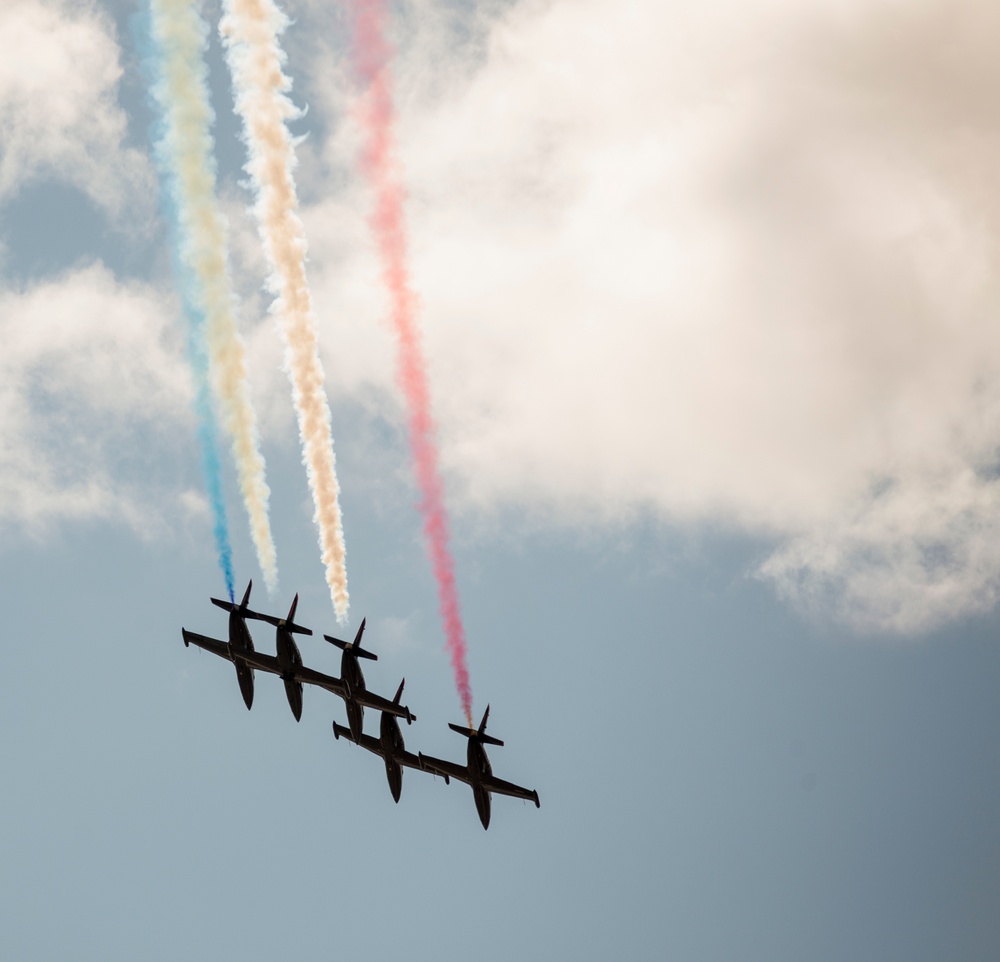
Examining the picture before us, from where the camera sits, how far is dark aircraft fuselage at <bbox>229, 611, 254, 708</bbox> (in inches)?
2398

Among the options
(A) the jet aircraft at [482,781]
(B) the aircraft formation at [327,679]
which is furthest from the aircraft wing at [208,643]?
(A) the jet aircraft at [482,781]

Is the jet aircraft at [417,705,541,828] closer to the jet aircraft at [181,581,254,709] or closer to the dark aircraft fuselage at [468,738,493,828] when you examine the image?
the dark aircraft fuselage at [468,738,493,828]

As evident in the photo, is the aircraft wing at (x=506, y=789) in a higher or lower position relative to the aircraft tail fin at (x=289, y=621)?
lower

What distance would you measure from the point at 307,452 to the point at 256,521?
286 cm

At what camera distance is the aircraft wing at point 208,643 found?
6344 cm

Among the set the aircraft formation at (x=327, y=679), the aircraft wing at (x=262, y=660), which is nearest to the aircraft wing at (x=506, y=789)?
the aircraft formation at (x=327, y=679)

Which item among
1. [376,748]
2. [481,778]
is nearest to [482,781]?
[481,778]

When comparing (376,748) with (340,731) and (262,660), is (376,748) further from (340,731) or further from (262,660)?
(262,660)

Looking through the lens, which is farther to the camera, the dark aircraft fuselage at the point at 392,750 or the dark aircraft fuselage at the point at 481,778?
the dark aircraft fuselage at the point at 392,750

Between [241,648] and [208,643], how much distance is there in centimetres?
265

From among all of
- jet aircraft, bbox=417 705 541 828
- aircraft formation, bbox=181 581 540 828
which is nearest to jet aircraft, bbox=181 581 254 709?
aircraft formation, bbox=181 581 540 828

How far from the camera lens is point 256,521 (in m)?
52.5

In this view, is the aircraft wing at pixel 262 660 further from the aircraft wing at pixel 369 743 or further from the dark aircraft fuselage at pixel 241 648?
the aircraft wing at pixel 369 743

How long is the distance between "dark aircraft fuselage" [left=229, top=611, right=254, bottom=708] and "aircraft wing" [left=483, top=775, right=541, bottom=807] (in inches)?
392
